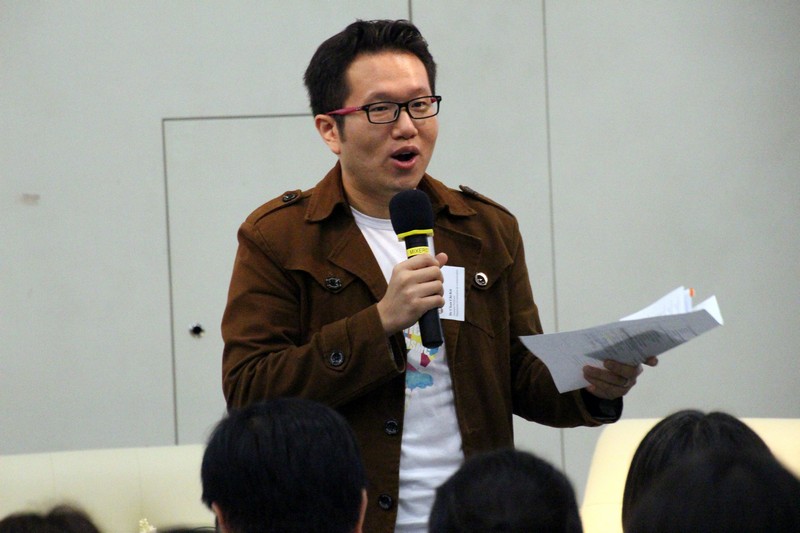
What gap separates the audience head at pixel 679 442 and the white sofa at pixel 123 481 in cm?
203

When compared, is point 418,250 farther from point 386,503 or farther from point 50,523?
point 50,523

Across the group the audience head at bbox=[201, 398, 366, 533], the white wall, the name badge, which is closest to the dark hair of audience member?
the audience head at bbox=[201, 398, 366, 533]

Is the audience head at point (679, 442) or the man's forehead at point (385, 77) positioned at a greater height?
the man's forehead at point (385, 77)

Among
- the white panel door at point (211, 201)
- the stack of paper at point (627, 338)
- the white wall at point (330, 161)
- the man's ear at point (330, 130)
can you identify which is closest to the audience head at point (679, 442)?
the stack of paper at point (627, 338)

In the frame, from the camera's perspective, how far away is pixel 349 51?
2301 millimetres

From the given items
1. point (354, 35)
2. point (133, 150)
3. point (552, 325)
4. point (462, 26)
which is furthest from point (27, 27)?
point (354, 35)

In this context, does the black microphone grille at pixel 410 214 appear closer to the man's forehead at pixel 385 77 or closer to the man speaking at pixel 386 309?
the man speaking at pixel 386 309

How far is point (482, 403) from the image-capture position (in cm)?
222

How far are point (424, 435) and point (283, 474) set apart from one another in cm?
65

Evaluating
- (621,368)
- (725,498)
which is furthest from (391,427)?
(725,498)

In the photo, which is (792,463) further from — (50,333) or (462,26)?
(50,333)

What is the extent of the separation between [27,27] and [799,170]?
3280 mm

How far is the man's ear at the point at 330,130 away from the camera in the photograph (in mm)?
2316

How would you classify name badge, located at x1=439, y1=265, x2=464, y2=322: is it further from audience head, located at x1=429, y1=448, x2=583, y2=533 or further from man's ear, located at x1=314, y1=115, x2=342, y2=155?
audience head, located at x1=429, y1=448, x2=583, y2=533
